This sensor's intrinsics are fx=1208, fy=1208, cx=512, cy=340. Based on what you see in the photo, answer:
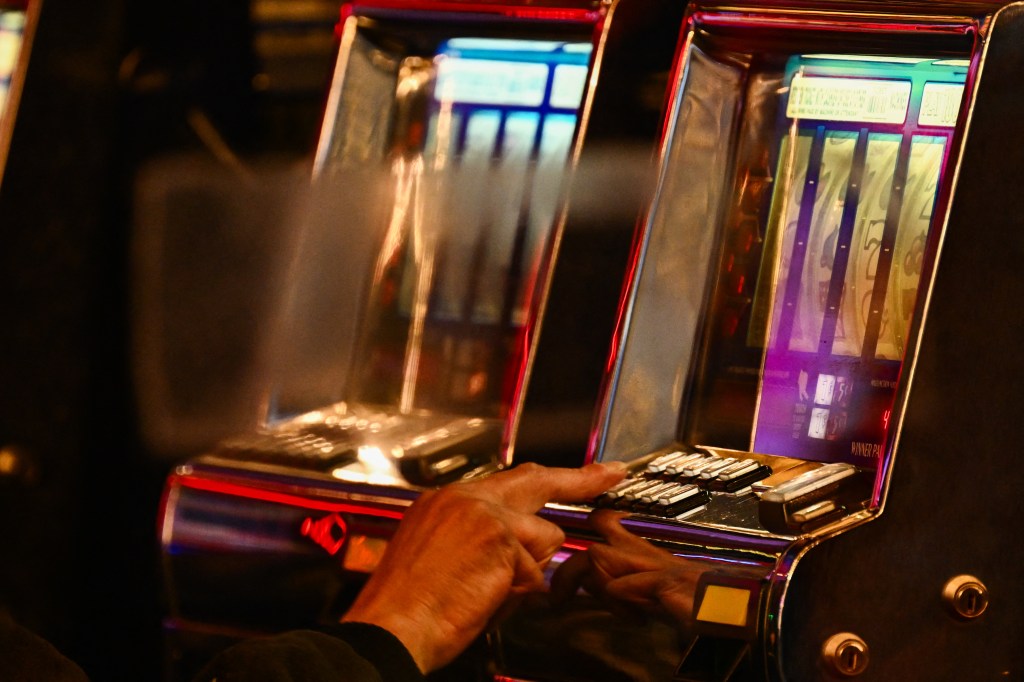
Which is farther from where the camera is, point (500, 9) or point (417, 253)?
point (417, 253)

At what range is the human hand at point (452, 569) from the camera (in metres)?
1.15

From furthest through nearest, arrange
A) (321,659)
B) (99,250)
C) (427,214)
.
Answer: (99,250), (427,214), (321,659)

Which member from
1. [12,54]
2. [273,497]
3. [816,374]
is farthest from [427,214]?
[12,54]

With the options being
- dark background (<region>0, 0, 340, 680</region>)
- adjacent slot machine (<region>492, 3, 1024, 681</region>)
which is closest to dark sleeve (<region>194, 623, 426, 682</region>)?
adjacent slot machine (<region>492, 3, 1024, 681</region>)

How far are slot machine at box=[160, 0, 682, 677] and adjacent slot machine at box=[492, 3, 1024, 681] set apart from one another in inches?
4.7

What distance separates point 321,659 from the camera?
1.07 m

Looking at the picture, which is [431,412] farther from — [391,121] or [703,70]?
[703,70]

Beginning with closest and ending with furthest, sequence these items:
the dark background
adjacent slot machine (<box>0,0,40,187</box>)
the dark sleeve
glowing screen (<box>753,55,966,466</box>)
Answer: the dark sleeve < glowing screen (<box>753,55,966,466</box>) < adjacent slot machine (<box>0,0,40,187</box>) < the dark background

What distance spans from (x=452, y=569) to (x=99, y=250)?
127 cm

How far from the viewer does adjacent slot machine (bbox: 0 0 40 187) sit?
75.0 inches

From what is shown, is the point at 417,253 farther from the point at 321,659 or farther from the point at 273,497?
the point at 321,659

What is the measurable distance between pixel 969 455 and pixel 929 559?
0.11 m

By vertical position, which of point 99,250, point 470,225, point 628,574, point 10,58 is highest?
point 10,58

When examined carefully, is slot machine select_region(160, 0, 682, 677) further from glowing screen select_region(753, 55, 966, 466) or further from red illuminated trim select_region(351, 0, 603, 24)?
glowing screen select_region(753, 55, 966, 466)
